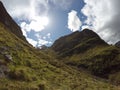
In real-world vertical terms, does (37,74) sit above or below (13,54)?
below

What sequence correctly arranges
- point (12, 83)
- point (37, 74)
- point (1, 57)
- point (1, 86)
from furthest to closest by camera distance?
1. point (37, 74)
2. point (1, 57)
3. point (12, 83)
4. point (1, 86)

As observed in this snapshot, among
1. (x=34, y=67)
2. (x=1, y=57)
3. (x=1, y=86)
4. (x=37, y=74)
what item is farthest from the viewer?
(x=34, y=67)

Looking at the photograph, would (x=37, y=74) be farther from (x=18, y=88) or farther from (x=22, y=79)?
(x=18, y=88)

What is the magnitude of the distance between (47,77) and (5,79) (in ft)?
98.8

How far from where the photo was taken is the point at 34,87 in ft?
266

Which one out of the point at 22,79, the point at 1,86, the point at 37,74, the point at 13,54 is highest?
the point at 13,54

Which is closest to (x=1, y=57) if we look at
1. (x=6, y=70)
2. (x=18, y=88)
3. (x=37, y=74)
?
(x=6, y=70)

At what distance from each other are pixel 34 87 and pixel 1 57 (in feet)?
73.6

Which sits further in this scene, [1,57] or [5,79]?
[1,57]

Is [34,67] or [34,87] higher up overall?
[34,67]

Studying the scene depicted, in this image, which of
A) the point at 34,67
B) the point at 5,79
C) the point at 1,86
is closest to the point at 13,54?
the point at 34,67

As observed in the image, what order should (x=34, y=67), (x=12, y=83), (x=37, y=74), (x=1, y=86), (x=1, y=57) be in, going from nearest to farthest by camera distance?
1. (x=1, y=86)
2. (x=12, y=83)
3. (x=1, y=57)
4. (x=37, y=74)
5. (x=34, y=67)

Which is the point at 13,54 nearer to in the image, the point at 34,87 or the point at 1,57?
the point at 1,57

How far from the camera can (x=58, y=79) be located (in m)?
109
